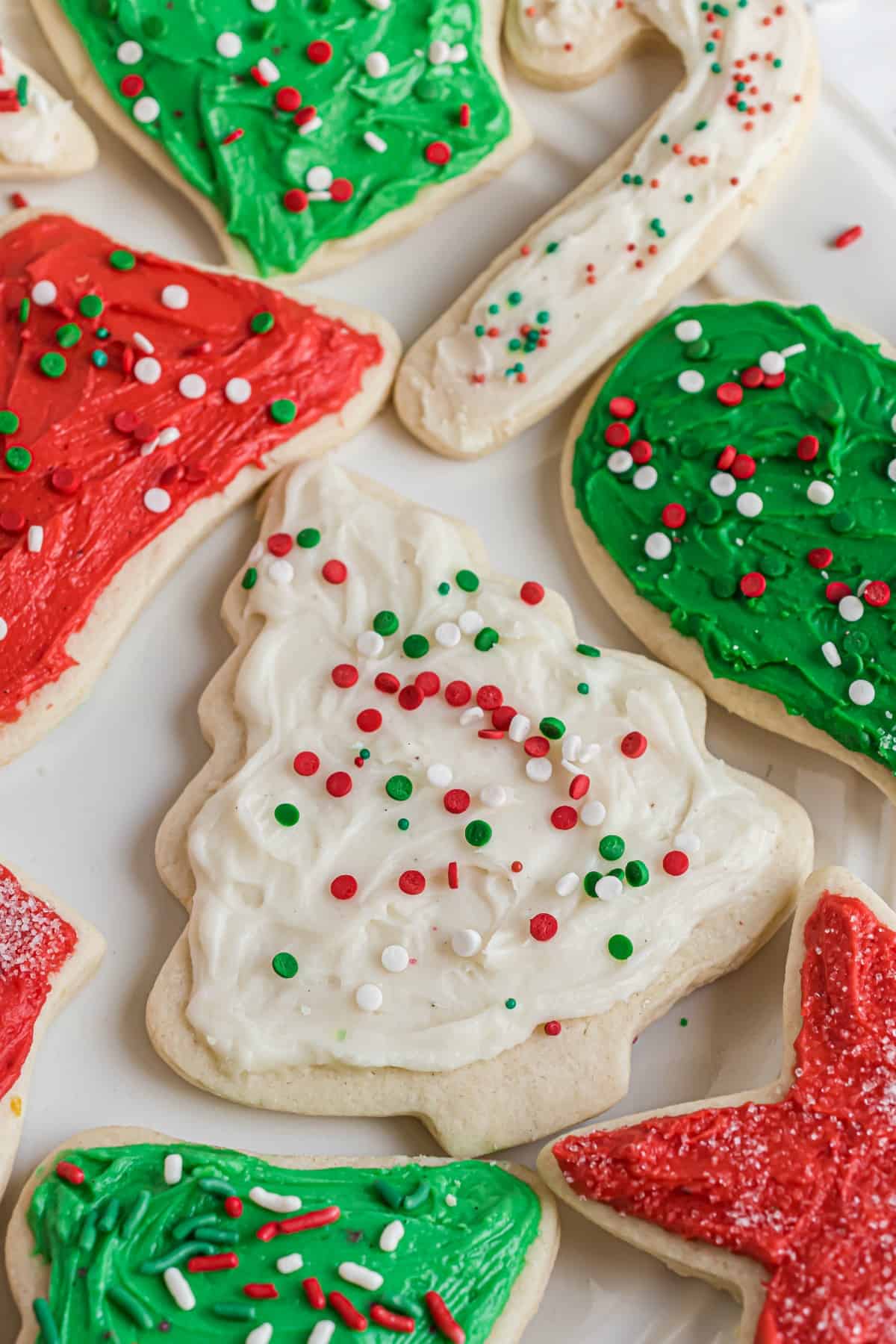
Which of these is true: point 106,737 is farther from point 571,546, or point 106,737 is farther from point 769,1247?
point 769,1247

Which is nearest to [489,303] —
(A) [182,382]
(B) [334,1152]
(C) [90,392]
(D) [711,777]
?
(A) [182,382]

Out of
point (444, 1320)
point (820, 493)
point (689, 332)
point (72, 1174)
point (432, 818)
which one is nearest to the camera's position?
point (444, 1320)

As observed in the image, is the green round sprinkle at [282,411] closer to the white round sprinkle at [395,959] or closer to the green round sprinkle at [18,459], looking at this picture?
the green round sprinkle at [18,459]

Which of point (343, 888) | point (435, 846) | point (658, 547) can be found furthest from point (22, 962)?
point (658, 547)

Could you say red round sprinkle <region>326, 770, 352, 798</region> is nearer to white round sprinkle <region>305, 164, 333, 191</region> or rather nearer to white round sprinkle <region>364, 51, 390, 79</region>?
white round sprinkle <region>305, 164, 333, 191</region>

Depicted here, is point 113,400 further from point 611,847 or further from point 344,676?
point 611,847

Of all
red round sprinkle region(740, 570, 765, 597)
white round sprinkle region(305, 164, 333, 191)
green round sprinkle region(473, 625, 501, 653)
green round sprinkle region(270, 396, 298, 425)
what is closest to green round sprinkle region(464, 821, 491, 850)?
green round sprinkle region(473, 625, 501, 653)
